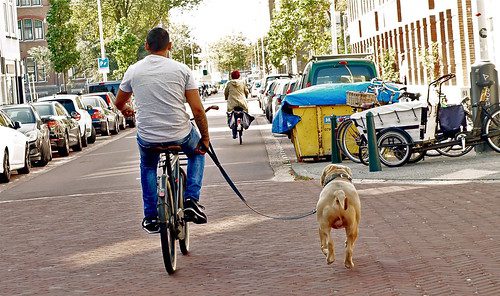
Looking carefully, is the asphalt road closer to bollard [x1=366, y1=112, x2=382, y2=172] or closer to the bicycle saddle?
bollard [x1=366, y1=112, x2=382, y2=172]

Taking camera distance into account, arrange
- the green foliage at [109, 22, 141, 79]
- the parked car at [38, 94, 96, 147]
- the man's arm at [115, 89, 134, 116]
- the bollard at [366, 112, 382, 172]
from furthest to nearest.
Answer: the green foliage at [109, 22, 141, 79], the parked car at [38, 94, 96, 147], the bollard at [366, 112, 382, 172], the man's arm at [115, 89, 134, 116]

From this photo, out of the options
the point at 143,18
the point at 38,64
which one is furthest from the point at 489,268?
the point at 38,64

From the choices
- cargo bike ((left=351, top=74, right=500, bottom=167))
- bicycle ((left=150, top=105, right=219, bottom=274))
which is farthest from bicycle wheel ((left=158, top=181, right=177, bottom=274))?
cargo bike ((left=351, top=74, right=500, bottom=167))

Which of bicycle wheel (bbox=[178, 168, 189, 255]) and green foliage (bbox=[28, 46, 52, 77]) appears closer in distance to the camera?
bicycle wheel (bbox=[178, 168, 189, 255])

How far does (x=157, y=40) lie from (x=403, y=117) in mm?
9045

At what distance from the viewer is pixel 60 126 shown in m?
32.2

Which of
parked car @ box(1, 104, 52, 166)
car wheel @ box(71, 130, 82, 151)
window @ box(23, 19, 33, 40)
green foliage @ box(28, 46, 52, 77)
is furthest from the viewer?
window @ box(23, 19, 33, 40)

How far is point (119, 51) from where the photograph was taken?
81.2m

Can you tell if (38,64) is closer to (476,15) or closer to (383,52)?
(383,52)

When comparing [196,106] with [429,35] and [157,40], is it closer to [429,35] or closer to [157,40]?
[157,40]

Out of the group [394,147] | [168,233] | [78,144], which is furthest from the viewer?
[78,144]

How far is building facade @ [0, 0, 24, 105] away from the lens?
65125mm

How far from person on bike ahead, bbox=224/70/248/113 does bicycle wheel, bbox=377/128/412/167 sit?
11584mm

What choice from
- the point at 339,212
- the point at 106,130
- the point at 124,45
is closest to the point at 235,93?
the point at 106,130
